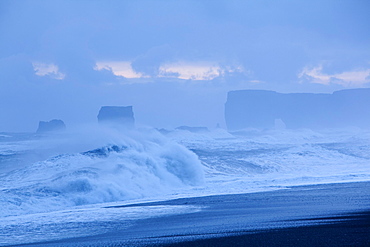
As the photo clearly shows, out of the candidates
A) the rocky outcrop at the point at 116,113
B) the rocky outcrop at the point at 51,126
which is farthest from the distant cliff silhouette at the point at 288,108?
the rocky outcrop at the point at 51,126

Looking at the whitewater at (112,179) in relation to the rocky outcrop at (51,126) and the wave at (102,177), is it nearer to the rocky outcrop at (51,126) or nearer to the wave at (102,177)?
the wave at (102,177)

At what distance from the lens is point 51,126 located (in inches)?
2242

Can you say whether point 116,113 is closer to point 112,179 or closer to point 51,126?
point 51,126

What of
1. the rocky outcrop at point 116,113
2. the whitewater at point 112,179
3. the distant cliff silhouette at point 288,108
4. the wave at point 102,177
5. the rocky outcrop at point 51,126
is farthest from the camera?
the distant cliff silhouette at point 288,108

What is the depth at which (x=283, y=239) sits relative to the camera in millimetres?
8375

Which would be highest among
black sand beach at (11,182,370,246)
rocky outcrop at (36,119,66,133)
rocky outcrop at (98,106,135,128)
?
rocky outcrop at (98,106,135,128)

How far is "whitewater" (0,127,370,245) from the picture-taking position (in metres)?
11.4

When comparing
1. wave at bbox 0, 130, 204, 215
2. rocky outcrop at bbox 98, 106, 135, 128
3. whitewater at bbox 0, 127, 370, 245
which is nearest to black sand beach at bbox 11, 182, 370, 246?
whitewater at bbox 0, 127, 370, 245

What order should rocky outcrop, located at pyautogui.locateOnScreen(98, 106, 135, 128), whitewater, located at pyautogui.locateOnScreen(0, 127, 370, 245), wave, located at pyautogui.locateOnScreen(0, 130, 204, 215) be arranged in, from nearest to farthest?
whitewater, located at pyautogui.locateOnScreen(0, 127, 370, 245) → wave, located at pyautogui.locateOnScreen(0, 130, 204, 215) → rocky outcrop, located at pyautogui.locateOnScreen(98, 106, 135, 128)

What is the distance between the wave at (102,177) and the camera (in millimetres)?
14031

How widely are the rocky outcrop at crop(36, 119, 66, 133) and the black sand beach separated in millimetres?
43658

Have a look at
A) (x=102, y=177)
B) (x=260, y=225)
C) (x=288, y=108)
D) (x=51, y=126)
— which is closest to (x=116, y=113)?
(x=51, y=126)

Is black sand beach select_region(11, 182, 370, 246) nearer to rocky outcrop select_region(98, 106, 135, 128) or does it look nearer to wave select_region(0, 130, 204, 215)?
wave select_region(0, 130, 204, 215)

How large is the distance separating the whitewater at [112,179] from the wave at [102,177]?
25mm
